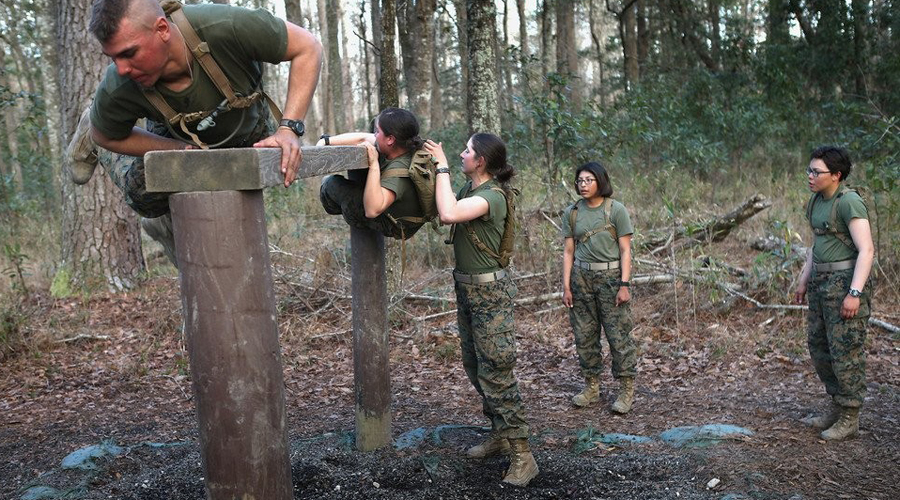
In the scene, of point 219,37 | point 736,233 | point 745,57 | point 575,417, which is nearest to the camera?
point 219,37

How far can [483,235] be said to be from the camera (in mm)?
4105

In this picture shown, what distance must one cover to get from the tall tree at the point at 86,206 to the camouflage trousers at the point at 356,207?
517 cm

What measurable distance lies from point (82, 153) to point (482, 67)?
4.31m

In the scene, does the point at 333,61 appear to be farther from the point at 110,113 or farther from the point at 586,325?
the point at 110,113

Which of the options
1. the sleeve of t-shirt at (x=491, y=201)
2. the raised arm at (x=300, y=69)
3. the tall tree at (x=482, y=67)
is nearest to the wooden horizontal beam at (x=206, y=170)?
the raised arm at (x=300, y=69)

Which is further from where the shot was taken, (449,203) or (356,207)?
(356,207)

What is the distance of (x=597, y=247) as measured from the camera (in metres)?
5.61

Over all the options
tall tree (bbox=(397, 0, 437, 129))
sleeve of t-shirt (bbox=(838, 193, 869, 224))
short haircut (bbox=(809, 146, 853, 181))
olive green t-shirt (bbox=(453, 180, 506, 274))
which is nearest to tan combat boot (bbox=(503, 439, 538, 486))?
olive green t-shirt (bbox=(453, 180, 506, 274))

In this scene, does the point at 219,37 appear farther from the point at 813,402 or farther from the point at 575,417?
the point at 813,402

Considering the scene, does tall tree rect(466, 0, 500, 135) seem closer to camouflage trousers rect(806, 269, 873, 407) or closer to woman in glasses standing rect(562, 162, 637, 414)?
woman in glasses standing rect(562, 162, 637, 414)

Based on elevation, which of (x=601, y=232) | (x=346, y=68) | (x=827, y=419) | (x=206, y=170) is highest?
(x=346, y=68)

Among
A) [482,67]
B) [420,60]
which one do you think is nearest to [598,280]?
[482,67]

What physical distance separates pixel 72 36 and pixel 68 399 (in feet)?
13.8

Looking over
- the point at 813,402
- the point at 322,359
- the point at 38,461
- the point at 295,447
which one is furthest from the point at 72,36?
the point at 813,402
